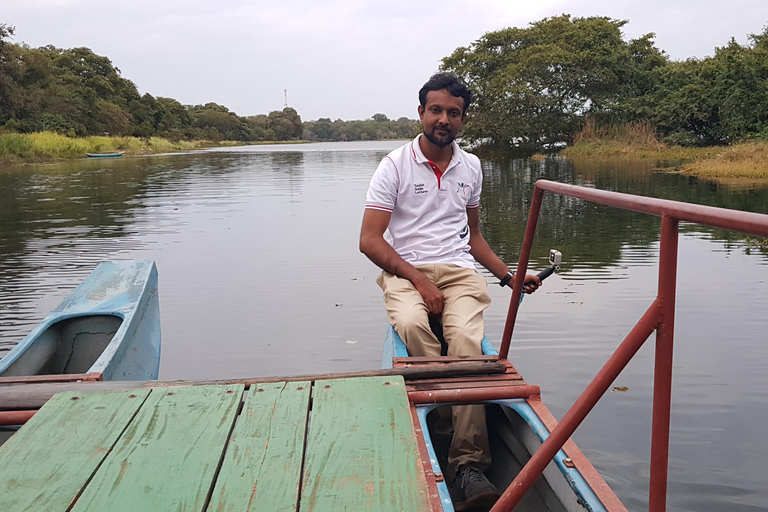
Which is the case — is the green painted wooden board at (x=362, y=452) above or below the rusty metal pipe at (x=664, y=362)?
below

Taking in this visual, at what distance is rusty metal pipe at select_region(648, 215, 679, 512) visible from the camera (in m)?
1.55

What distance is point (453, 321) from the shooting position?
327 cm

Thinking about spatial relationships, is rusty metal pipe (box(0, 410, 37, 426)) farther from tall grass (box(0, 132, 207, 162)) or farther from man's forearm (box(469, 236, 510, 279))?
A: tall grass (box(0, 132, 207, 162))

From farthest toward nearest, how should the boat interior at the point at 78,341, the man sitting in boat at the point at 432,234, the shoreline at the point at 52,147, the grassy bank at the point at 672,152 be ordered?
the shoreline at the point at 52,147 < the grassy bank at the point at 672,152 < the boat interior at the point at 78,341 < the man sitting in boat at the point at 432,234

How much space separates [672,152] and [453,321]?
85.5ft

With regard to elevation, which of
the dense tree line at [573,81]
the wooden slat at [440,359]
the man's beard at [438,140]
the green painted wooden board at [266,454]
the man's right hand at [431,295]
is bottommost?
the wooden slat at [440,359]

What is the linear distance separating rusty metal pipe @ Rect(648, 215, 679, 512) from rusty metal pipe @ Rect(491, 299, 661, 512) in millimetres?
37

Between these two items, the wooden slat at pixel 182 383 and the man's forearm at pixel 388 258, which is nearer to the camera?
the wooden slat at pixel 182 383

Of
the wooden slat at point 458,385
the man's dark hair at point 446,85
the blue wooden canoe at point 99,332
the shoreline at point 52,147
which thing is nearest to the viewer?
the wooden slat at point 458,385

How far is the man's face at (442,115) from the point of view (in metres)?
3.45

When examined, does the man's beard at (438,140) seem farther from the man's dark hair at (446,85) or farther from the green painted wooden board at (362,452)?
the green painted wooden board at (362,452)

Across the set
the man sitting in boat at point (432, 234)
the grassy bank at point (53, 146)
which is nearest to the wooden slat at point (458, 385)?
the man sitting in boat at point (432, 234)

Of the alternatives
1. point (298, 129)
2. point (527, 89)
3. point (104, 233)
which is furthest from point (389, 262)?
point (298, 129)

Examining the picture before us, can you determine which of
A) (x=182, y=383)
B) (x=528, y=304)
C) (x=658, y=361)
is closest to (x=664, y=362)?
(x=658, y=361)
